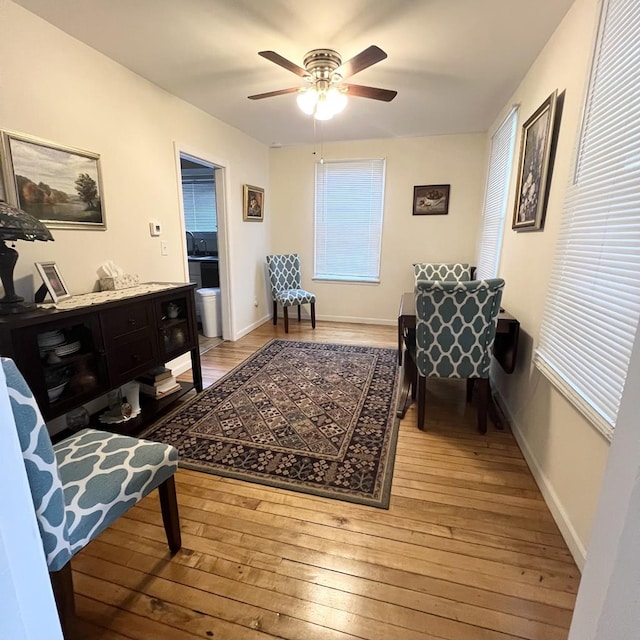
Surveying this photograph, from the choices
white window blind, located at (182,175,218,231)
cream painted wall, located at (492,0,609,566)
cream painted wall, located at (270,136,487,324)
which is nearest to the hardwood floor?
cream painted wall, located at (492,0,609,566)

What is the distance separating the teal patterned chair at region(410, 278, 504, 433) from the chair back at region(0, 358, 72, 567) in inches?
76.1

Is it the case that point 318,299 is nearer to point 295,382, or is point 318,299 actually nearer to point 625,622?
point 295,382

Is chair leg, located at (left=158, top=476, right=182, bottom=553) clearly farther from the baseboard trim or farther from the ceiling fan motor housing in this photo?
the ceiling fan motor housing

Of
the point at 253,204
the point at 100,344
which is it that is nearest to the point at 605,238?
the point at 100,344

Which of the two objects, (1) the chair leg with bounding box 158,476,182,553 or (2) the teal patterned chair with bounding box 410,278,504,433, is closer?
(1) the chair leg with bounding box 158,476,182,553

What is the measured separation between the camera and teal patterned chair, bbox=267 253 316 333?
4.60 meters

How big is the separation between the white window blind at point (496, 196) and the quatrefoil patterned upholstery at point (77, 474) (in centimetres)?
321

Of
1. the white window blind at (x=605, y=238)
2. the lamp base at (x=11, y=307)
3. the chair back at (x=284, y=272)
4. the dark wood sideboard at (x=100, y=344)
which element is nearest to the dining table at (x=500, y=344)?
the white window blind at (x=605, y=238)

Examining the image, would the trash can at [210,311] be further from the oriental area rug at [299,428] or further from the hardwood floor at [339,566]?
the hardwood floor at [339,566]

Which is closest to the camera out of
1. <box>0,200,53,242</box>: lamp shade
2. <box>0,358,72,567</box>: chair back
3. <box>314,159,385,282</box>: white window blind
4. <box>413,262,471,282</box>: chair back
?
<box>0,358,72,567</box>: chair back

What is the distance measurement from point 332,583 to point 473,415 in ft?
5.58

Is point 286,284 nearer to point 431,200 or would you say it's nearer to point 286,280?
point 286,280

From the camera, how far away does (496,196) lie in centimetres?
350

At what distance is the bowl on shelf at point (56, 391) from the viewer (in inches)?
69.3
